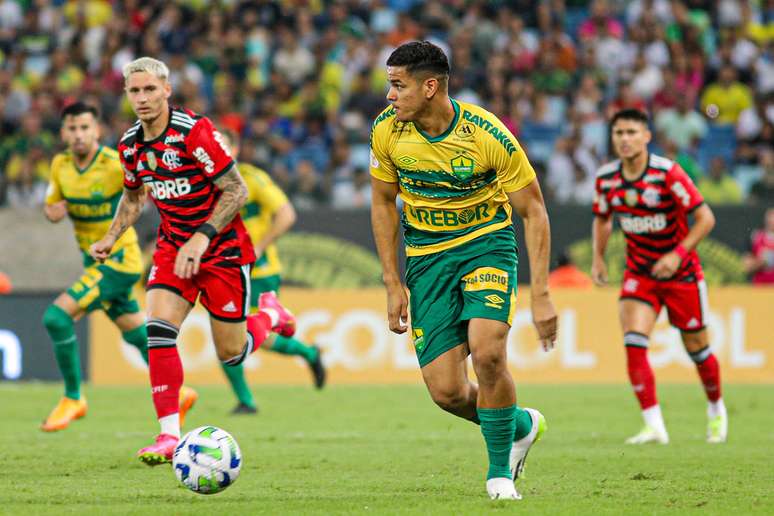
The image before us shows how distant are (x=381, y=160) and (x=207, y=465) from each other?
1.81m

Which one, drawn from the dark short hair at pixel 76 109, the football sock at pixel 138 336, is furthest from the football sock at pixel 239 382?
the dark short hair at pixel 76 109

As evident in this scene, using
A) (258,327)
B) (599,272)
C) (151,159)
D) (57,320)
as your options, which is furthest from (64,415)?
(599,272)

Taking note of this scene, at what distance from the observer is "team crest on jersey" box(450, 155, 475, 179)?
677 cm

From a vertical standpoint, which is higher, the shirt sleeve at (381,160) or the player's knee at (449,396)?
the shirt sleeve at (381,160)

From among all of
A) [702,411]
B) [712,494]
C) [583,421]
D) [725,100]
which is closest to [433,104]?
[712,494]

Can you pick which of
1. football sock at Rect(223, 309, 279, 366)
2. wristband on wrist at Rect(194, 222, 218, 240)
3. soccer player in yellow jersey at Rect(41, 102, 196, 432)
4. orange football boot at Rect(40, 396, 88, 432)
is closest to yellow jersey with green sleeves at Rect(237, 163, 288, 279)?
football sock at Rect(223, 309, 279, 366)

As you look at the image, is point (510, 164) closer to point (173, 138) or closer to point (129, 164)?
point (173, 138)

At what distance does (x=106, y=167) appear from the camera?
35.2 ft

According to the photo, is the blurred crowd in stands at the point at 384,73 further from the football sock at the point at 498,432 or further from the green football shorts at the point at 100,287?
the football sock at the point at 498,432

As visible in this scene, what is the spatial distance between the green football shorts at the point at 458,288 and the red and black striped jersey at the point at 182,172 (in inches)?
77.0

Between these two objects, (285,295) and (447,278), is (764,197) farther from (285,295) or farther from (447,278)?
(447,278)

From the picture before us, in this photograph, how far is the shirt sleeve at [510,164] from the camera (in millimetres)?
6641

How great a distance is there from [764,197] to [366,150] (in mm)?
5626

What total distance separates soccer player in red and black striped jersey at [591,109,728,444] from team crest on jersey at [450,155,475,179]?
12.3ft
